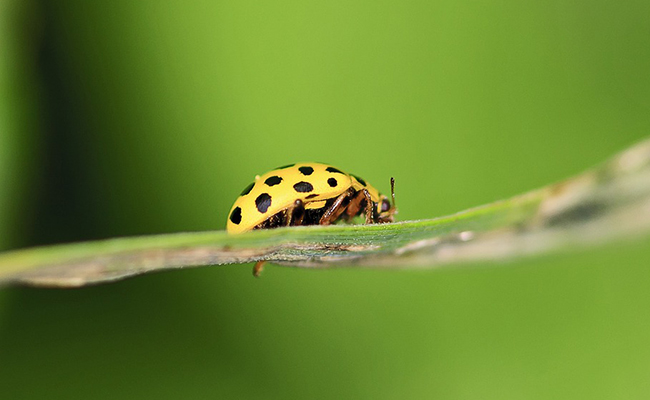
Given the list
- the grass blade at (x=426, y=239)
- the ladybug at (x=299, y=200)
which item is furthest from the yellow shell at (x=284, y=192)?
the grass blade at (x=426, y=239)

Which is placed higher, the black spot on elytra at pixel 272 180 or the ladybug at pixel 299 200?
the black spot on elytra at pixel 272 180

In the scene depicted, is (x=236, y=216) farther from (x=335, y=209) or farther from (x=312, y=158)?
(x=312, y=158)

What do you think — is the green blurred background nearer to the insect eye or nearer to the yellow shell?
the insect eye

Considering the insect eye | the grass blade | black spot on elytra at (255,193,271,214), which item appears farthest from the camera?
the insect eye

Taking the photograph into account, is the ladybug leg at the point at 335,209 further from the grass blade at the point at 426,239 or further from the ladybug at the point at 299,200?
the grass blade at the point at 426,239

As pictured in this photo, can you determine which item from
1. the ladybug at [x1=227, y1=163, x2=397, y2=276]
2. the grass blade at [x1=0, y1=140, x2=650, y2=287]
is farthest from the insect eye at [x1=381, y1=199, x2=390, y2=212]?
the grass blade at [x1=0, y1=140, x2=650, y2=287]

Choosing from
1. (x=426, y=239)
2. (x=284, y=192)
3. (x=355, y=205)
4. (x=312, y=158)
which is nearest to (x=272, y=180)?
(x=284, y=192)

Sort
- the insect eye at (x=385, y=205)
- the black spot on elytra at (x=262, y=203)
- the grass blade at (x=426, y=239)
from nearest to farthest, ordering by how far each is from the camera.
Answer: the grass blade at (x=426, y=239)
the black spot on elytra at (x=262, y=203)
the insect eye at (x=385, y=205)

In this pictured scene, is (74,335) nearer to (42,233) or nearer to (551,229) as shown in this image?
(42,233)
